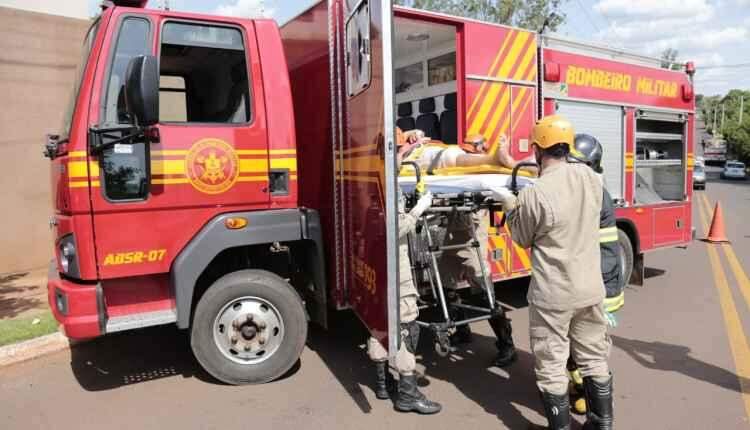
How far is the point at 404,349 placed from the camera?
3.78m

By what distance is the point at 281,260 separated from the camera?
4.60 m

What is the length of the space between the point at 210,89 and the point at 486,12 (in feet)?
75.3

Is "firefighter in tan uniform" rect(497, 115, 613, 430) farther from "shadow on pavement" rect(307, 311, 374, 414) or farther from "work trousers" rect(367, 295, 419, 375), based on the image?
"shadow on pavement" rect(307, 311, 374, 414)

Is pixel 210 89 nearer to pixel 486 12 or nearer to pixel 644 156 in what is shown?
pixel 644 156

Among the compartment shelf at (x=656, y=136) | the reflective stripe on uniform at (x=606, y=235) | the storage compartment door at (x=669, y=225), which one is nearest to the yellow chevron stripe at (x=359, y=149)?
the reflective stripe on uniform at (x=606, y=235)

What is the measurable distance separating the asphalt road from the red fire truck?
368 mm

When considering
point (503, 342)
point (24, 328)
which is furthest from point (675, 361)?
point (24, 328)

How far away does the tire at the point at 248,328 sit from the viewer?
406 centimetres

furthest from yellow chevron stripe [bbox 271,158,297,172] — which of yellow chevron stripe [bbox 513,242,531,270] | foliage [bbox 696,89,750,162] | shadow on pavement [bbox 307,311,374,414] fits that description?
foliage [bbox 696,89,750,162]

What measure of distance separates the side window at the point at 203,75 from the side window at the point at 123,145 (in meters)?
0.19

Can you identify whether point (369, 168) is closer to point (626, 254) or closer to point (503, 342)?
point (503, 342)

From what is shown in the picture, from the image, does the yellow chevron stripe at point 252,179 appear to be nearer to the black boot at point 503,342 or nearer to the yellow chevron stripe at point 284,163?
the yellow chevron stripe at point 284,163

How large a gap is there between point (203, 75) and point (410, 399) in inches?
109

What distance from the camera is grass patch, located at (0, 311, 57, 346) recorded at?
5.05 m
